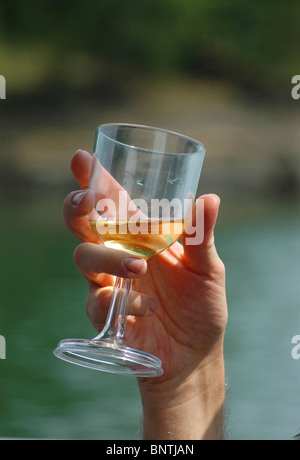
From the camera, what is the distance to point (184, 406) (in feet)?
3.06

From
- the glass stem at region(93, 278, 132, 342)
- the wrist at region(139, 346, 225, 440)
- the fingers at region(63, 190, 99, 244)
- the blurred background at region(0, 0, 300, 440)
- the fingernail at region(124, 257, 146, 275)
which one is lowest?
the wrist at region(139, 346, 225, 440)

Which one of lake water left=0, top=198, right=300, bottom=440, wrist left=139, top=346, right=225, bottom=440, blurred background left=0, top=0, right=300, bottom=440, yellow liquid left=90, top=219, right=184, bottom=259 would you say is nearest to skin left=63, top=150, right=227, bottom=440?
wrist left=139, top=346, right=225, bottom=440

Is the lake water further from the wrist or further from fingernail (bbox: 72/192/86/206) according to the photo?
fingernail (bbox: 72/192/86/206)

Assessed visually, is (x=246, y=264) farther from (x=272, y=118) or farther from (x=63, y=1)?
(x=63, y=1)

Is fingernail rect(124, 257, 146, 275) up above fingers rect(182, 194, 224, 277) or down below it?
below

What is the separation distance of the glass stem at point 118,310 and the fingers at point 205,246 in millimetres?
90

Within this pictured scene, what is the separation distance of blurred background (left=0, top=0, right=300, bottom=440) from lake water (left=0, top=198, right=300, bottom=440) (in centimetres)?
1

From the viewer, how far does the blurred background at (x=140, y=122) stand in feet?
12.0

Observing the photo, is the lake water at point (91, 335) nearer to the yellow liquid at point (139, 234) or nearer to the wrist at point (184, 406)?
the wrist at point (184, 406)

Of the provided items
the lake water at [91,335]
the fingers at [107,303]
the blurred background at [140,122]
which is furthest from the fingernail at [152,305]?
the blurred background at [140,122]

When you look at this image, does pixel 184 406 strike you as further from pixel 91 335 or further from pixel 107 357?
pixel 91 335

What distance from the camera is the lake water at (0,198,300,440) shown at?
131 inches

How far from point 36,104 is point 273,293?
6086mm
